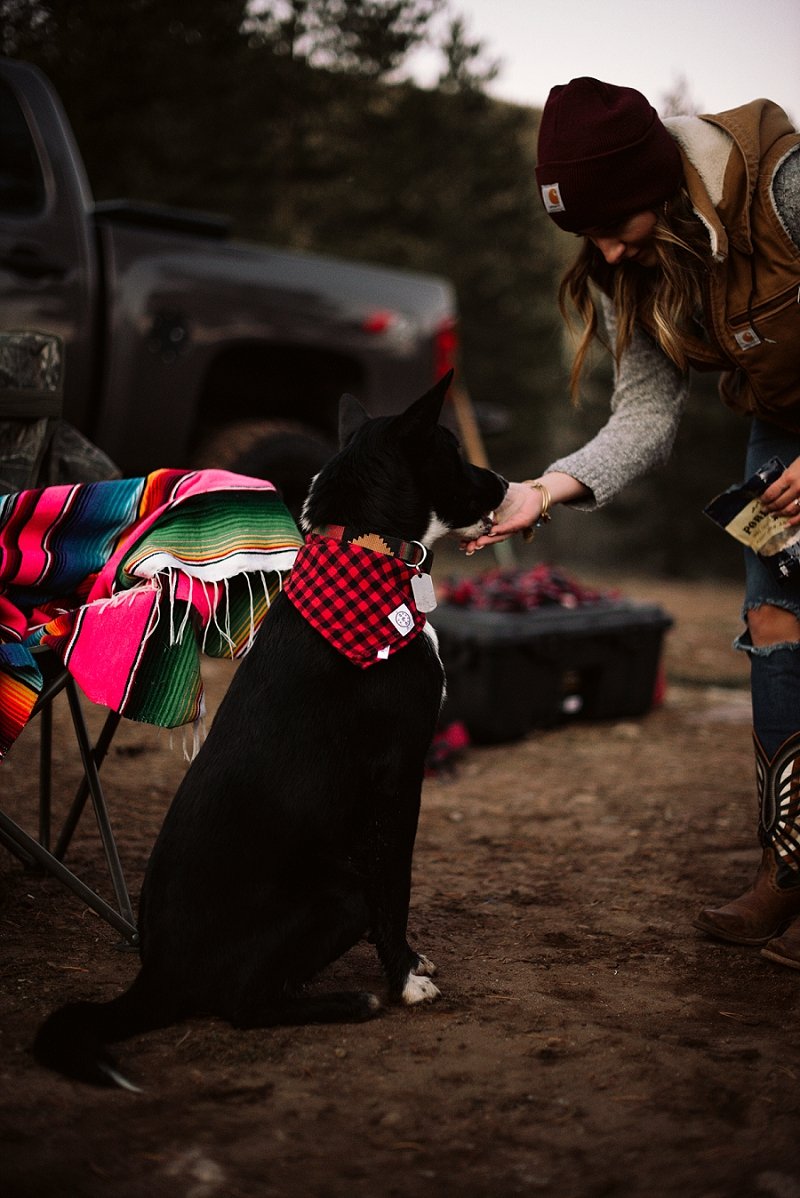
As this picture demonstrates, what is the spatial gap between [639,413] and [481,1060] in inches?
63.5

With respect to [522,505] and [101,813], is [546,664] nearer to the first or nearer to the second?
[522,505]

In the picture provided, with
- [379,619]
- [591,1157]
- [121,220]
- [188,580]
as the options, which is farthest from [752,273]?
[121,220]

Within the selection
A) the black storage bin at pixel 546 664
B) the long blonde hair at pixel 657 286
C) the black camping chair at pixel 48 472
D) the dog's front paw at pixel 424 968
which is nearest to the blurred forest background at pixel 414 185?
the black storage bin at pixel 546 664

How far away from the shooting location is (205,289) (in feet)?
17.2

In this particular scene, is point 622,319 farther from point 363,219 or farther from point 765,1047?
point 363,219

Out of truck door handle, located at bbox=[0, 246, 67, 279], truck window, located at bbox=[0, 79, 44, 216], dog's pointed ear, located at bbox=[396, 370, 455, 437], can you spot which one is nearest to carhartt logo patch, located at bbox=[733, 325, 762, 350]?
dog's pointed ear, located at bbox=[396, 370, 455, 437]

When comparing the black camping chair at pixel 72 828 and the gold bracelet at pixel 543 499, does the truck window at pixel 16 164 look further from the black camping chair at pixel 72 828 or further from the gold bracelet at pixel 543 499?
the gold bracelet at pixel 543 499

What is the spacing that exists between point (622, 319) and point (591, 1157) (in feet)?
6.06

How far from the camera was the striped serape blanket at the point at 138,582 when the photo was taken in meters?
2.40

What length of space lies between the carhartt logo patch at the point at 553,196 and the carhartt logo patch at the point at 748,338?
19.3 inches

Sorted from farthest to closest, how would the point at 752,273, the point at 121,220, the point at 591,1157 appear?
the point at 121,220 → the point at 752,273 → the point at 591,1157

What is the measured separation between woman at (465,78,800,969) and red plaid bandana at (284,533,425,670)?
0.44 metres

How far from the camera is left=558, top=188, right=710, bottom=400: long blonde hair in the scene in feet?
8.12

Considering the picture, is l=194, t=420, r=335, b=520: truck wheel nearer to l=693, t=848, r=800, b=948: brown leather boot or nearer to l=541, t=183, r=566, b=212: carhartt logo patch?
l=541, t=183, r=566, b=212: carhartt logo patch
